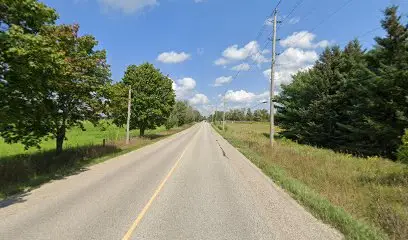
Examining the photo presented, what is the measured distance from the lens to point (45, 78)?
503 inches

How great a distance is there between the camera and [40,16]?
10961 mm

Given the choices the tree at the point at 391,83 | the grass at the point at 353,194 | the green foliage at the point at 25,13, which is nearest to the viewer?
the grass at the point at 353,194

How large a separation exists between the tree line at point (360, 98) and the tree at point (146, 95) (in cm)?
1804

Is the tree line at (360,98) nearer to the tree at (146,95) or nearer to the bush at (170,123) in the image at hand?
the tree at (146,95)

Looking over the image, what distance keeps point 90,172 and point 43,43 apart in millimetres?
6542

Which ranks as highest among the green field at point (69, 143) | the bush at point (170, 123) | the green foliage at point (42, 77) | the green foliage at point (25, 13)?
the green foliage at point (25, 13)

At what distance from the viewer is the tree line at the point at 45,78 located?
10.2 metres

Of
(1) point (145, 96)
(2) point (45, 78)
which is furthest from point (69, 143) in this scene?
(2) point (45, 78)

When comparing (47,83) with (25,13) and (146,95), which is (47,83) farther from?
(146,95)

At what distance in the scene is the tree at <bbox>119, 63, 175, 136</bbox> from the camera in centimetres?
4272

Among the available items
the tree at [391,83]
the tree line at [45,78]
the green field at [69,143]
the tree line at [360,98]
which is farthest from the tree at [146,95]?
the tree at [391,83]

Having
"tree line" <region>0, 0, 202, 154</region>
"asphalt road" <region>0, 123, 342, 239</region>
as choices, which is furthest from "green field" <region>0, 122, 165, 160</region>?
"asphalt road" <region>0, 123, 342, 239</region>

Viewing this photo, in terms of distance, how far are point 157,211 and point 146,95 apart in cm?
3662

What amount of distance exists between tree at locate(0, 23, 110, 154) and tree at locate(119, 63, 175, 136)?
20.6 metres
